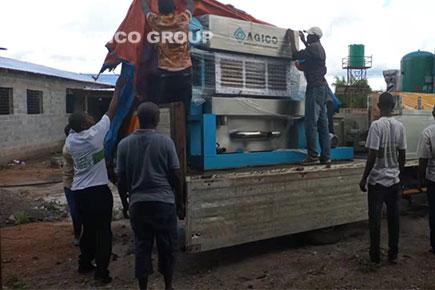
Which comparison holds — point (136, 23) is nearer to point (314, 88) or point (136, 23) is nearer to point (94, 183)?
point (94, 183)

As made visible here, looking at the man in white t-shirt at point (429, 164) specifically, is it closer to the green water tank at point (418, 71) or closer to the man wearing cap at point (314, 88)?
the man wearing cap at point (314, 88)

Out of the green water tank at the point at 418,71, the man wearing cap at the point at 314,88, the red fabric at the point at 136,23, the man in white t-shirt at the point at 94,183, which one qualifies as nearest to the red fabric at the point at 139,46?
the red fabric at the point at 136,23

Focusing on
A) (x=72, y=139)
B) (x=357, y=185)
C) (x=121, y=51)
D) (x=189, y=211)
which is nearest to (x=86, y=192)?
(x=72, y=139)

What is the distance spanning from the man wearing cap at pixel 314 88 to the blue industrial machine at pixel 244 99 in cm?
19

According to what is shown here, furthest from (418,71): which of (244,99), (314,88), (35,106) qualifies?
(35,106)

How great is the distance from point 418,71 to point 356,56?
2185 centimetres

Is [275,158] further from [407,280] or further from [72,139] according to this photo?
[72,139]

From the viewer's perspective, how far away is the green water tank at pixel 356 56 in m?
28.9

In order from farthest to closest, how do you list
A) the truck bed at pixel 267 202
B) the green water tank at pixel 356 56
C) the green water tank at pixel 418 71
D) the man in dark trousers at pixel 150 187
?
the green water tank at pixel 356 56 < the green water tank at pixel 418 71 < the truck bed at pixel 267 202 < the man in dark trousers at pixel 150 187

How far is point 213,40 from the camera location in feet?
16.4

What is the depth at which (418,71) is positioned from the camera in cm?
898

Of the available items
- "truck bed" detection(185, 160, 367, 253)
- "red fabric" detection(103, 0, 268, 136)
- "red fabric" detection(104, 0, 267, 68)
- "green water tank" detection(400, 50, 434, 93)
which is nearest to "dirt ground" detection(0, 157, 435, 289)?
"truck bed" detection(185, 160, 367, 253)

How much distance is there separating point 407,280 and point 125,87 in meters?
3.61

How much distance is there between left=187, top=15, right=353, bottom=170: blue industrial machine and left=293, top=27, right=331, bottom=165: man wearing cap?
7.5 inches
